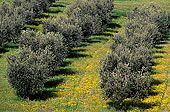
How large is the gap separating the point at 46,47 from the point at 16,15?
28.0 m

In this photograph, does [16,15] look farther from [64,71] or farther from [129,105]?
[129,105]

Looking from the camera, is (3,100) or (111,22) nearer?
(3,100)

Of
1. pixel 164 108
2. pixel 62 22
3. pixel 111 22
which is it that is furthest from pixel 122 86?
pixel 111 22

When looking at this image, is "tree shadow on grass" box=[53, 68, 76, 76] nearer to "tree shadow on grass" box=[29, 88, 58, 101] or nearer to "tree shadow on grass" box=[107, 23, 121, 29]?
"tree shadow on grass" box=[29, 88, 58, 101]

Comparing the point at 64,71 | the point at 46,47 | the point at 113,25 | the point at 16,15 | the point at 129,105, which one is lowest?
the point at 64,71

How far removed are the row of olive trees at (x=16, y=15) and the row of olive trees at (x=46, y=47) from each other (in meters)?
9.52

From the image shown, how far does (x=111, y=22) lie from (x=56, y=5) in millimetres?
23111

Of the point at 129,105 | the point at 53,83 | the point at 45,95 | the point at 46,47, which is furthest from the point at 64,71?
the point at 129,105

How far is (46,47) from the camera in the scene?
136 feet

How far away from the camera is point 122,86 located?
102 feet

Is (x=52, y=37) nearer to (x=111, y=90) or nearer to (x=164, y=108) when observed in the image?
(x=111, y=90)

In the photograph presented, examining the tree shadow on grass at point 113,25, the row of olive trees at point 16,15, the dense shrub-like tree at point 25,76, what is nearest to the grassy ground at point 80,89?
the dense shrub-like tree at point 25,76

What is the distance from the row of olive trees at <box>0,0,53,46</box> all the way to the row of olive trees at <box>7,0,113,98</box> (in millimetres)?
9518

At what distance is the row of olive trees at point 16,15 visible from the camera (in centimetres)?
6128
